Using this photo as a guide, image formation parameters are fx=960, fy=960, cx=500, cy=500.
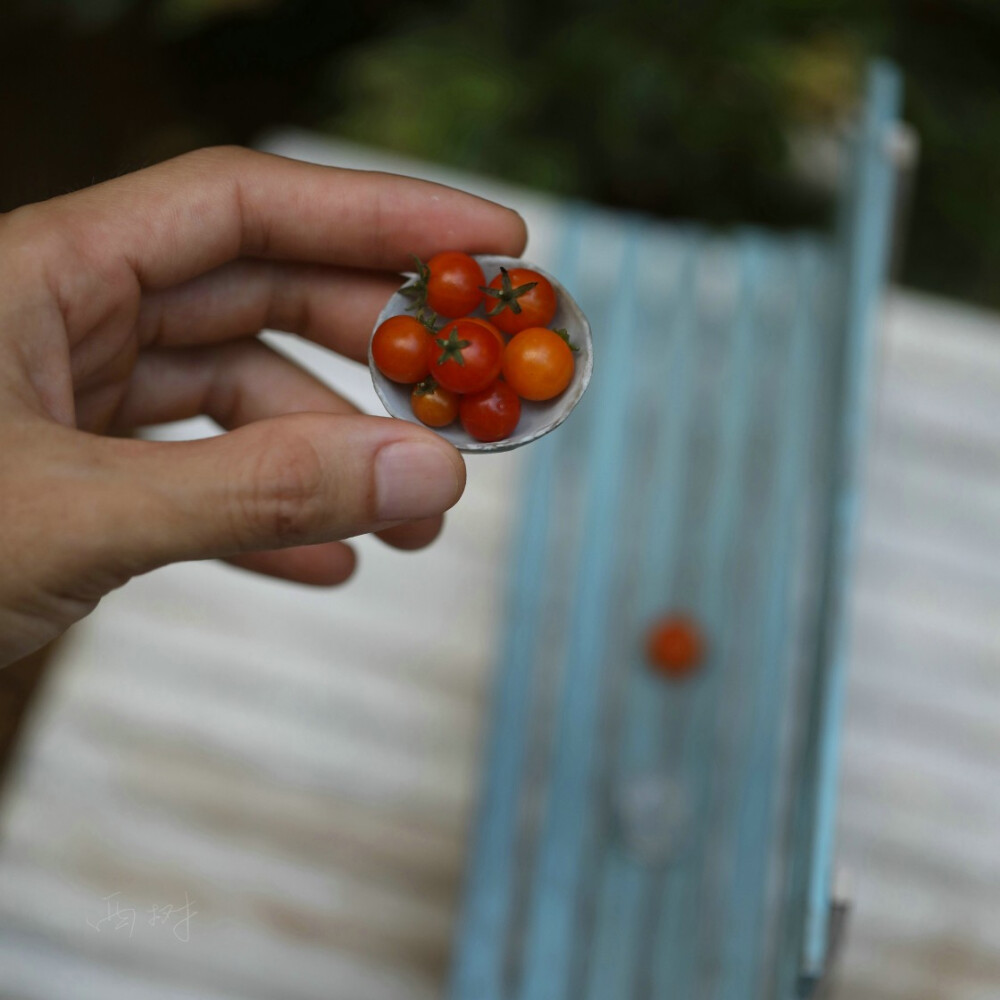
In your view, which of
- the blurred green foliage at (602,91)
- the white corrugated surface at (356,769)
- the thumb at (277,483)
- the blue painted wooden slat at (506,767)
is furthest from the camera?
the blurred green foliage at (602,91)

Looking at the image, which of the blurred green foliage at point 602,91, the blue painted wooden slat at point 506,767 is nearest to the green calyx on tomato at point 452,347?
the blue painted wooden slat at point 506,767

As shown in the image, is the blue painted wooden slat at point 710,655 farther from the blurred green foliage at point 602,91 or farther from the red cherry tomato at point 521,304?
the red cherry tomato at point 521,304

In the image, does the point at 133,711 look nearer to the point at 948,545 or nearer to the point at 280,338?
the point at 280,338

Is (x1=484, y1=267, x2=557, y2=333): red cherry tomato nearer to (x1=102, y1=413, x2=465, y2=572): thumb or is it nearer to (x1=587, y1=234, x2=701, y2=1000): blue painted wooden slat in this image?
(x1=102, y1=413, x2=465, y2=572): thumb

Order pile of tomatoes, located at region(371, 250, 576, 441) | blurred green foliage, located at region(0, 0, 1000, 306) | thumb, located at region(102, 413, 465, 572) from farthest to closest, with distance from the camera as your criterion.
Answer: blurred green foliage, located at region(0, 0, 1000, 306), pile of tomatoes, located at region(371, 250, 576, 441), thumb, located at region(102, 413, 465, 572)

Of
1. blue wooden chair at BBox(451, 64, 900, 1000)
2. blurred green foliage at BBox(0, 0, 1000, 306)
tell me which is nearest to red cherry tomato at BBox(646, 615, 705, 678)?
blue wooden chair at BBox(451, 64, 900, 1000)
